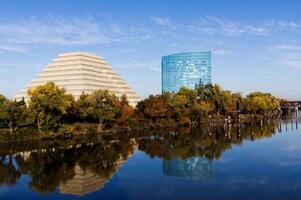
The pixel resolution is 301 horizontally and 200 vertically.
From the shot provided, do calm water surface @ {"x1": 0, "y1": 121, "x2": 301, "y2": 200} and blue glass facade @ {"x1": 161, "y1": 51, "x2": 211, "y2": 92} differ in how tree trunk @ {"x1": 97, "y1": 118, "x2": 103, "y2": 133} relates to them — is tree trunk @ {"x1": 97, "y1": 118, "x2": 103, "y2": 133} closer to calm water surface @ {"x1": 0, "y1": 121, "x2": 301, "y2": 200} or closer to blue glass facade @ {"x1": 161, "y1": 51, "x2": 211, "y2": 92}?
calm water surface @ {"x1": 0, "y1": 121, "x2": 301, "y2": 200}

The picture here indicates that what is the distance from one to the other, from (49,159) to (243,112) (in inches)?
3854

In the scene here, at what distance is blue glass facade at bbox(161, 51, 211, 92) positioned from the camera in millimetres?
183750

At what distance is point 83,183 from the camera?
28484 mm

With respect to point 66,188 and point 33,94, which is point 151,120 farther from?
point 66,188

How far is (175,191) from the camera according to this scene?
25016mm

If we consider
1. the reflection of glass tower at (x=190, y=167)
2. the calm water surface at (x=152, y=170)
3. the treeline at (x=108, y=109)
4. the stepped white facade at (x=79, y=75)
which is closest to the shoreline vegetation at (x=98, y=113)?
the treeline at (x=108, y=109)

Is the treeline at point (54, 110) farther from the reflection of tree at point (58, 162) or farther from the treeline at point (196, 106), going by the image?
the treeline at point (196, 106)

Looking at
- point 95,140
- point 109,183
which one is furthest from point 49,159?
point 95,140

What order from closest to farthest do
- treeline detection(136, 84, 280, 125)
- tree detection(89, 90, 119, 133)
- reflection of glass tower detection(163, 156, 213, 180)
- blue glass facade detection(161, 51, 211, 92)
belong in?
reflection of glass tower detection(163, 156, 213, 180)
tree detection(89, 90, 119, 133)
treeline detection(136, 84, 280, 125)
blue glass facade detection(161, 51, 211, 92)

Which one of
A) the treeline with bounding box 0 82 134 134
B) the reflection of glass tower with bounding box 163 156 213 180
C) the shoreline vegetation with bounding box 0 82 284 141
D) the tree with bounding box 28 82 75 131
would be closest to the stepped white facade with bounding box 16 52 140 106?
the shoreline vegetation with bounding box 0 82 284 141

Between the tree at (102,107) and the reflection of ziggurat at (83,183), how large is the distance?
33.7 metres

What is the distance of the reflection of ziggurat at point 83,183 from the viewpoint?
85.8 ft

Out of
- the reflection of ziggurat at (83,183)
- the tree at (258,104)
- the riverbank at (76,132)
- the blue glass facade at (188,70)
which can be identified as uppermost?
the blue glass facade at (188,70)

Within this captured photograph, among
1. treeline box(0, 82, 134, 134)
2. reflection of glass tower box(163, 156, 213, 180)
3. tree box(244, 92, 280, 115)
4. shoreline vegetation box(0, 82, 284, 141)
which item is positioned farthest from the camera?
tree box(244, 92, 280, 115)
